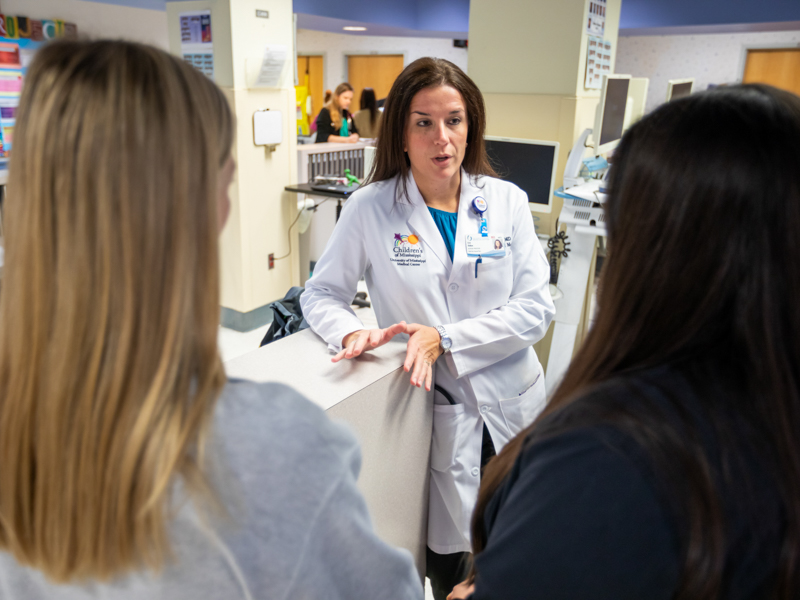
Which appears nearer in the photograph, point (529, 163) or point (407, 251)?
point (407, 251)

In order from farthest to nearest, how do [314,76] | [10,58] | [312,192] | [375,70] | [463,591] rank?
[314,76], [375,70], [10,58], [312,192], [463,591]

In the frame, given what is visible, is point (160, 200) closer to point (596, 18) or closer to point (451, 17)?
point (596, 18)

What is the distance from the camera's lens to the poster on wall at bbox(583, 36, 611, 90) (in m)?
2.93

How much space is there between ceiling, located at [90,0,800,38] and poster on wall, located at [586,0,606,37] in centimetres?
283

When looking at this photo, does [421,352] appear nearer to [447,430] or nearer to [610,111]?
[447,430]

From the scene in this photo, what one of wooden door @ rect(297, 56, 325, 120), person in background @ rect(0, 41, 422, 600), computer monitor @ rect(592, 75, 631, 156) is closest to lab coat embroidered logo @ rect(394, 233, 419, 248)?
person in background @ rect(0, 41, 422, 600)

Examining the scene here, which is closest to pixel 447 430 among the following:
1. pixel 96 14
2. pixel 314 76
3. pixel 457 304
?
pixel 457 304

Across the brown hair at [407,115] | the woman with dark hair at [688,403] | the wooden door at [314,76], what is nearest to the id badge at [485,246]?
the brown hair at [407,115]

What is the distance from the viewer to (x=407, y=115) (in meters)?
1.49

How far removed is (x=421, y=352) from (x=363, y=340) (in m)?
0.12

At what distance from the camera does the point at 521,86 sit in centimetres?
302

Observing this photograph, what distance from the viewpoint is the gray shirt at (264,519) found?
1.59ft

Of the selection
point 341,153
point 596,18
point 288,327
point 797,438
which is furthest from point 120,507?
point 341,153

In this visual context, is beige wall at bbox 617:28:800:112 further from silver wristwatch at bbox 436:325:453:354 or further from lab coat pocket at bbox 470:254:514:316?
silver wristwatch at bbox 436:325:453:354
